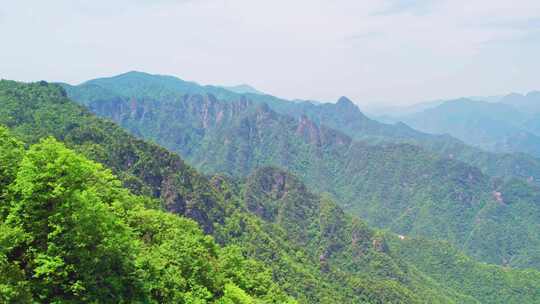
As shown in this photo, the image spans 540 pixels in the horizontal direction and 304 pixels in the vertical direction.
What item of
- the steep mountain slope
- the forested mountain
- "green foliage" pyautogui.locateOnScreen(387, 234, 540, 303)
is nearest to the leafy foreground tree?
the forested mountain

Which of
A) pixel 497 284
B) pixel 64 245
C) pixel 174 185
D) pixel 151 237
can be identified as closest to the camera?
pixel 64 245

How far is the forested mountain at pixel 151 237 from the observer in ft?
89.6

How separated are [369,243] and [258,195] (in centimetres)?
5007

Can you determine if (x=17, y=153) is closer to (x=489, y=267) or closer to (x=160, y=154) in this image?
(x=160, y=154)

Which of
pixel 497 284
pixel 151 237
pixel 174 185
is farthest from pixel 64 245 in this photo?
pixel 497 284

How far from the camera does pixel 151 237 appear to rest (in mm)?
44469

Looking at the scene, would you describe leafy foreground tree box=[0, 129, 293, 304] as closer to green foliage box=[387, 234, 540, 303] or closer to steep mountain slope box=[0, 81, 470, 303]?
steep mountain slope box=[0, 81, 470, 303]

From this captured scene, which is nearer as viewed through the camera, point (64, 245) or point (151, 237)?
point (64, 245)

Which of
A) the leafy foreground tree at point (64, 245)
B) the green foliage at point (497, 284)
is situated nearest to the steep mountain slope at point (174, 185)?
the leafy foreground tree at point (64, 245)

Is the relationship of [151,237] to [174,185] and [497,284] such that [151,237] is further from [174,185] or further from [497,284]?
[497,284]

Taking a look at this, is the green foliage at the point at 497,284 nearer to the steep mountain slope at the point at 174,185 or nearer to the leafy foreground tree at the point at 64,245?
the steep mountain slope at the point at 174,185

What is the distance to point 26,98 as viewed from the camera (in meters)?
134

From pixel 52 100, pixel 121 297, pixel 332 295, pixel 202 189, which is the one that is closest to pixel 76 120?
pixel 52 100

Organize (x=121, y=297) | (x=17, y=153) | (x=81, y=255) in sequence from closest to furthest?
(x=81, y=255), (x=121, y=297), (x=17, y=153)
